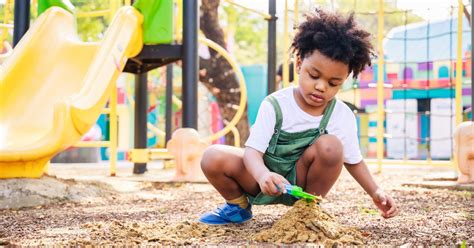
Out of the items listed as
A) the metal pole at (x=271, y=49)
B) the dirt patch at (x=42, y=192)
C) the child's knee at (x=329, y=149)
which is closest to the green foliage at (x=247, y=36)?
the metal pole at (x=271, y=49)

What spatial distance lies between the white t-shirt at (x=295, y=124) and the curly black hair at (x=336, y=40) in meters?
0.14

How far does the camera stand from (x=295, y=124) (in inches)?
77.7

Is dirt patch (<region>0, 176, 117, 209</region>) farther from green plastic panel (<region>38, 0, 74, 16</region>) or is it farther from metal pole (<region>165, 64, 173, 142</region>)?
metal pole (<region>165, 64, 173, 142</region>)

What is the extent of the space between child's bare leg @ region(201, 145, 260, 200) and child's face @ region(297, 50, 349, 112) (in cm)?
29

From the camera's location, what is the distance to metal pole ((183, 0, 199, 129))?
3.93 m

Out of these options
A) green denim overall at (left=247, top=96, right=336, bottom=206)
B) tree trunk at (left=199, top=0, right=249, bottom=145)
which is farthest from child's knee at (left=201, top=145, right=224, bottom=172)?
tree trunk at (left=199, top=0, right=249, bottom=145)

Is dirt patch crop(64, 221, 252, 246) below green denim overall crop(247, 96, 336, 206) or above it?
below

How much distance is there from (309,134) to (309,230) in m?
0.39

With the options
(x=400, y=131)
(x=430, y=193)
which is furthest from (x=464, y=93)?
(x=430, y=193)

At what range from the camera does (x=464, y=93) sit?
9.32 meters

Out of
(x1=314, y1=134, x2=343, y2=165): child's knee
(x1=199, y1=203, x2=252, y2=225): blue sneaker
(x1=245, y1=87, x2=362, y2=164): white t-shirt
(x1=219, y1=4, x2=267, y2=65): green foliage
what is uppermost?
(x1=219, y1=4, x2=267, y2=65): green foliage

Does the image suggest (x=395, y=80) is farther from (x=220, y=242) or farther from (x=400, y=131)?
(x=220, y=242)

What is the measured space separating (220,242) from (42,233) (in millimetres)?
598

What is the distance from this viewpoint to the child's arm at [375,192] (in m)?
1.92
